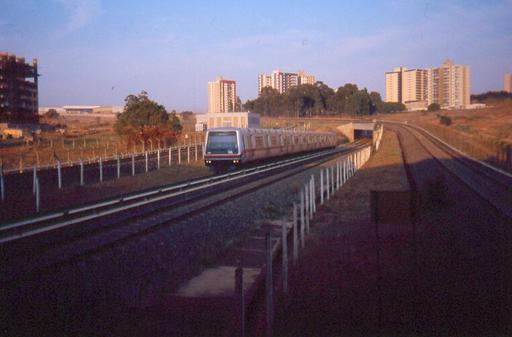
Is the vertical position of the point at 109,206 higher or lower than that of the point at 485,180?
higher

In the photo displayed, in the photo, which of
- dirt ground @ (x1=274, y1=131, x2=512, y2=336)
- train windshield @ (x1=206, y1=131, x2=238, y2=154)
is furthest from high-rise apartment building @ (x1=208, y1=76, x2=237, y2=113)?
dirt ground @ (x1=274, y1=131, x2=512, y2=336)

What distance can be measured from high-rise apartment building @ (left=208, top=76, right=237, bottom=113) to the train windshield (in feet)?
279

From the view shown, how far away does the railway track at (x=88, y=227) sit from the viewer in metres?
10.2

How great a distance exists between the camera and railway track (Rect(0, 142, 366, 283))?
10.2 m

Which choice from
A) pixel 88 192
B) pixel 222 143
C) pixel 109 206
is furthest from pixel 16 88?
pixel 109 206

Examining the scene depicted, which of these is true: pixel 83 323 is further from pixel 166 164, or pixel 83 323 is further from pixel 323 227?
pixel 166 164

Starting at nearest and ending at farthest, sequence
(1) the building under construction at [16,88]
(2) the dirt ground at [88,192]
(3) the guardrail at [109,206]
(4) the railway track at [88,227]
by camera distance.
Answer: (4) the railway track at [88,227]
(3) the guardrail at [109,206]
(2) the dirt ground at [88,192]
(1) the building under construction at [16,88]

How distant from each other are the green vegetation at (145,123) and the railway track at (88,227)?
21.8 meters

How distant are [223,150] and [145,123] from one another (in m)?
16.0

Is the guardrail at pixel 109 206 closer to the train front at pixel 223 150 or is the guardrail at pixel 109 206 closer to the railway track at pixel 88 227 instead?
the railway track at pixel 88 227

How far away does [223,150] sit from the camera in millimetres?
30703

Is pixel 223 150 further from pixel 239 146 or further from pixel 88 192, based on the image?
pixel 88 192

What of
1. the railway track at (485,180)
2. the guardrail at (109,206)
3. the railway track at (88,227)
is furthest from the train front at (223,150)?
the railway track at (485,180)

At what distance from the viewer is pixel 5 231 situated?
486 inches
